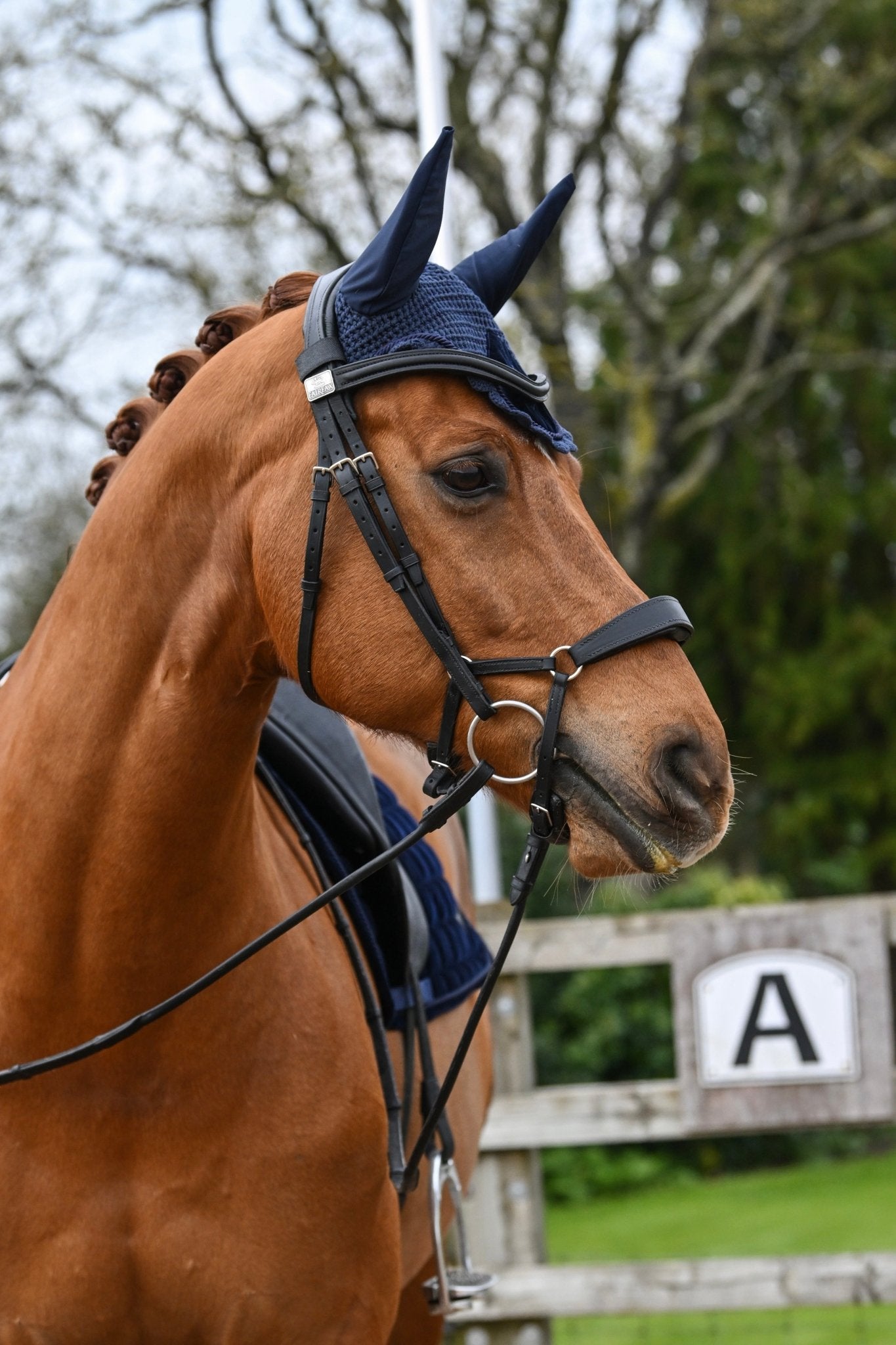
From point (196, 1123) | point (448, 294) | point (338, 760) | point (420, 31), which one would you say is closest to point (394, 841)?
point (338, 760)

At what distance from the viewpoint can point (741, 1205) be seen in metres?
8.10

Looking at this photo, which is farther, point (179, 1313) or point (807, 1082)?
point (807, 1082)

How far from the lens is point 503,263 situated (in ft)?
6.72

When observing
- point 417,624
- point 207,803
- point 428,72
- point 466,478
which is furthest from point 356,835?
point 428,72

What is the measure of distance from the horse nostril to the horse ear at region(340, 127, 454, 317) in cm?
71

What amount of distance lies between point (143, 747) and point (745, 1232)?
645cm

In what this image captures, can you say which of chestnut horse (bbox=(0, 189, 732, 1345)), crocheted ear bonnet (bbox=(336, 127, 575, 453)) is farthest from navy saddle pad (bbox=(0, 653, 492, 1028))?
crocheted ear bonnet (bbox=(336, 127, 575, 453))

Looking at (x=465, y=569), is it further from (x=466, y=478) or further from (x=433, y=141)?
(x=433, y=141)

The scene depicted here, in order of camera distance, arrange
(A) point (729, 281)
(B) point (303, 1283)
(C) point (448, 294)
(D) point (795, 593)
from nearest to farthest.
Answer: (C) point (448, 294)
(B) point (303, 1283)
(A) point (729, 281)
(D) point (795, 593)

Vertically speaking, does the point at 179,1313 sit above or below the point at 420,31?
below

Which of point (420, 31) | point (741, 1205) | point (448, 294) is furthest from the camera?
point (741, 1205)

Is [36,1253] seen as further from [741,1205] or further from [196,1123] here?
[741,1205]

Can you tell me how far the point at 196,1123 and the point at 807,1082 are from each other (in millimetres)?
2869

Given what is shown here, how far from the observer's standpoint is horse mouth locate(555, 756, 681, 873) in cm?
171
